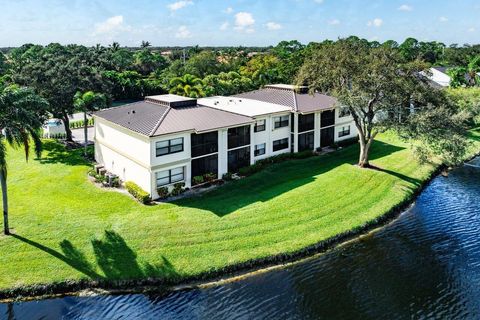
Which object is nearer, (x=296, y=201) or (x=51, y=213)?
(x=51, y=213)

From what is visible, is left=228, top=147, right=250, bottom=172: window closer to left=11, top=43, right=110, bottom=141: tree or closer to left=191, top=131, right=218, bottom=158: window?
left=191, top=131, right=218, bottom=158: window

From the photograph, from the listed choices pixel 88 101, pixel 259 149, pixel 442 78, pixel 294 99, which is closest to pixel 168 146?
pixel 259 149

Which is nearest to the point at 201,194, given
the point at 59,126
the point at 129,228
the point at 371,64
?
the point at 129,228

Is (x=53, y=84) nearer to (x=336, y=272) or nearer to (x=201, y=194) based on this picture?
(x=201, y=194)

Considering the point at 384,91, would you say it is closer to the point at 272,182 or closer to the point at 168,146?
the point at 272,182

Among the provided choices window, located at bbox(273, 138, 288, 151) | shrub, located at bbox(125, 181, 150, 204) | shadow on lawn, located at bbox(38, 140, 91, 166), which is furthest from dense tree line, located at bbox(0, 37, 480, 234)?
shrub, located at bbox(125, 181, 150, 204)

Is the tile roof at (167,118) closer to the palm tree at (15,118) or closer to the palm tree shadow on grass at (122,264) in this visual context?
the palm tree at (15,118)
